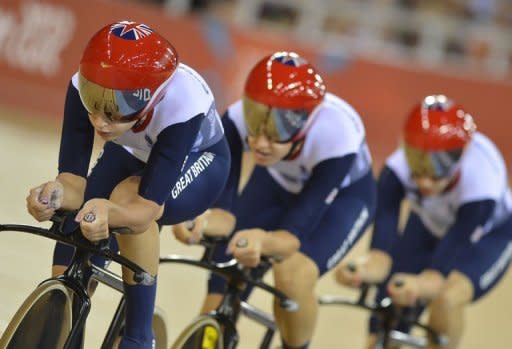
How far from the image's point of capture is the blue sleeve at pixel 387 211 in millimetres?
5582

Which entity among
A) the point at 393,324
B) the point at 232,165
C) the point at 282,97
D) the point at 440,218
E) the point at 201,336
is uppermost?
the point at 282,97

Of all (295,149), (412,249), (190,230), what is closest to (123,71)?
(190,230)

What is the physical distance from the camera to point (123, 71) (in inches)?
133

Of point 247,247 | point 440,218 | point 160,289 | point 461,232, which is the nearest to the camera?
point 247,247

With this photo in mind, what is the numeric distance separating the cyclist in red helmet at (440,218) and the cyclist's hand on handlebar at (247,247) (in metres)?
1.21

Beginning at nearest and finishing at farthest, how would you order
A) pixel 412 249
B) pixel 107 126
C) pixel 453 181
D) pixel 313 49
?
pixel 107 126
pixel 453 181
pixel 412 249
pixel 313 49

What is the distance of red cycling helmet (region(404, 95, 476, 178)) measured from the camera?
5.29 m

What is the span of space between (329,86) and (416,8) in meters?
1.89

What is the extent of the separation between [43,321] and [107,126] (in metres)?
0.69

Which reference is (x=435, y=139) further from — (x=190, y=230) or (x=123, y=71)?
(x=123, y=71)

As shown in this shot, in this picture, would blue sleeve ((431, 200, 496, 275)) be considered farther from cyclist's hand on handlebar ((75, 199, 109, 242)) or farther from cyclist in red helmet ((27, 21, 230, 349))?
cyclist's hand on handlebar ((75, 199, 109, 242))

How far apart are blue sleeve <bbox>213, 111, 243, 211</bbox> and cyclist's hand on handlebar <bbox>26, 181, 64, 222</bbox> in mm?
1299

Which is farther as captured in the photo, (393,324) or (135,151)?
(393,324)


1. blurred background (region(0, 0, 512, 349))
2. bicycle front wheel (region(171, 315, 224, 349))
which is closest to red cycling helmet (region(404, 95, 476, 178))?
bicycle front wheel (region(171, 315, 224, 349))
